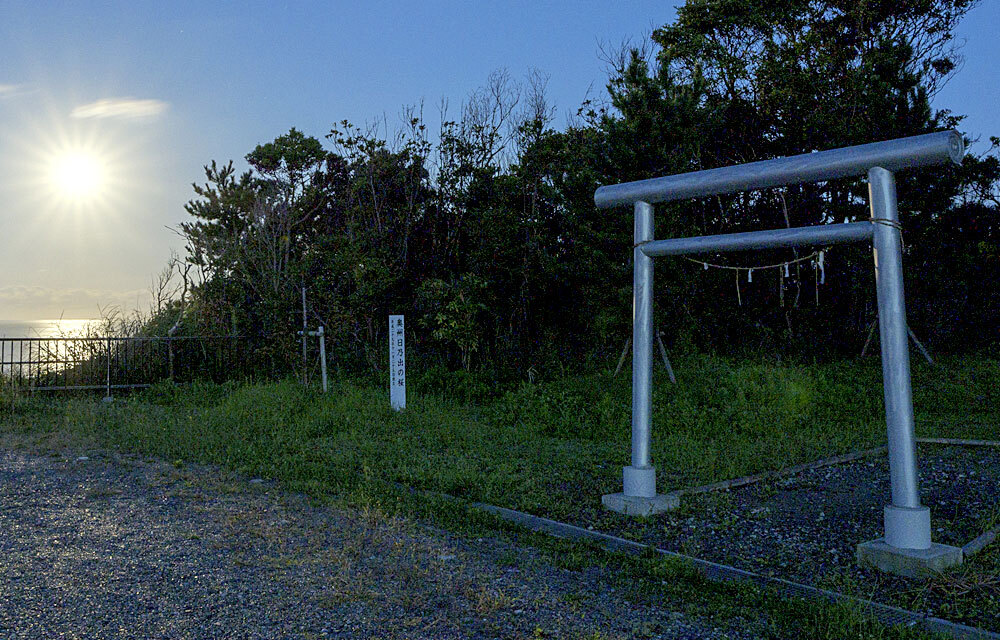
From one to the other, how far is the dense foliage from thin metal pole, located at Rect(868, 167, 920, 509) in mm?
8250

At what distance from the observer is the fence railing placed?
1339 centimetres

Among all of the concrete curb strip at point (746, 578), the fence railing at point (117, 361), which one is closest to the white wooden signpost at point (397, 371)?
the fence railing at point (117, 361)

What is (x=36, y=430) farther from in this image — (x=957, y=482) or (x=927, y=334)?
(x=927, y=334)

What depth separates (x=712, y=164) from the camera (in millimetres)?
16594

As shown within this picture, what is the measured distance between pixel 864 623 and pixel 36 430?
1013 cm

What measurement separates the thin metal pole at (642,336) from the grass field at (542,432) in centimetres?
64

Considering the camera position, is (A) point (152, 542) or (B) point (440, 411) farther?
(B) point (440, 411)

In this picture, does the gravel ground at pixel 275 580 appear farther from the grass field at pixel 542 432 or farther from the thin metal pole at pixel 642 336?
the thin metal pole at pixel 642 336

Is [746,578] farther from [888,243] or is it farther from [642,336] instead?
[888,243]

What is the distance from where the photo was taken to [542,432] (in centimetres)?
938

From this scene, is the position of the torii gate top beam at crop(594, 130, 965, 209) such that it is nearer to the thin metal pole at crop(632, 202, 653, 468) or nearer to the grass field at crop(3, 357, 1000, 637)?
the thin metal pole at crop(632, 202, 653, 468)

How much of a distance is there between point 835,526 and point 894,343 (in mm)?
1436

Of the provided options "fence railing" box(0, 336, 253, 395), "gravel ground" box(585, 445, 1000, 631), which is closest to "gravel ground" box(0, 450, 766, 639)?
"gravel ground" box(585, 445, 1000, 631)

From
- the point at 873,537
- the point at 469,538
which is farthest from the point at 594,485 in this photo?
the point at 873,537
